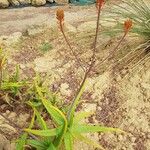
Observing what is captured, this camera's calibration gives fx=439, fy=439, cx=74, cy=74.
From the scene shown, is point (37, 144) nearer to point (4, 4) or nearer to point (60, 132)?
point (60, 132)

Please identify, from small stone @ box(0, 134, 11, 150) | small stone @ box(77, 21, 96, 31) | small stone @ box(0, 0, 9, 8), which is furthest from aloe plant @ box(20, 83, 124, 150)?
small stone @ box(0, 0, 9, 8)

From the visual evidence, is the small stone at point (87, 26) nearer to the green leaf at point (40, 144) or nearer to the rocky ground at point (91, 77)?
the rocky ground at point (91, 77)

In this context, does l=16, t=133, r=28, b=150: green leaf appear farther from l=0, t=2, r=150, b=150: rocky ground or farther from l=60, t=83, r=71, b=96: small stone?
l=60, t=83, r=71, b=96: small stone

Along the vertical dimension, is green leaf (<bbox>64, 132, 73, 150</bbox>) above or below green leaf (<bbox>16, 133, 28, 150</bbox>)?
above

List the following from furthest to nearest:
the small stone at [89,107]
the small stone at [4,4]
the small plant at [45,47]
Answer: the small stone at [4,4] → the small plant at [45,47] → the small stone at [89,107]

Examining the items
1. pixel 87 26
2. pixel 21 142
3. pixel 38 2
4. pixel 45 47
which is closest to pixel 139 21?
pixel 87 26

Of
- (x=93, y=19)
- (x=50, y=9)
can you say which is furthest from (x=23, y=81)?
(x=50, y=9)

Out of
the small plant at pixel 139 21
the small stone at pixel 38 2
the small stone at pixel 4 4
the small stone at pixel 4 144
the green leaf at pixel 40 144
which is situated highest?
the small plant at pixel 139 21

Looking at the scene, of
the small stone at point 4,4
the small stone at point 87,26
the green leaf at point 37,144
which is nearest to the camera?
the green leaf at point 37,144

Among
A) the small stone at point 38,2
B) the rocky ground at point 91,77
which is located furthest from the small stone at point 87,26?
the small stone at point 38,2
